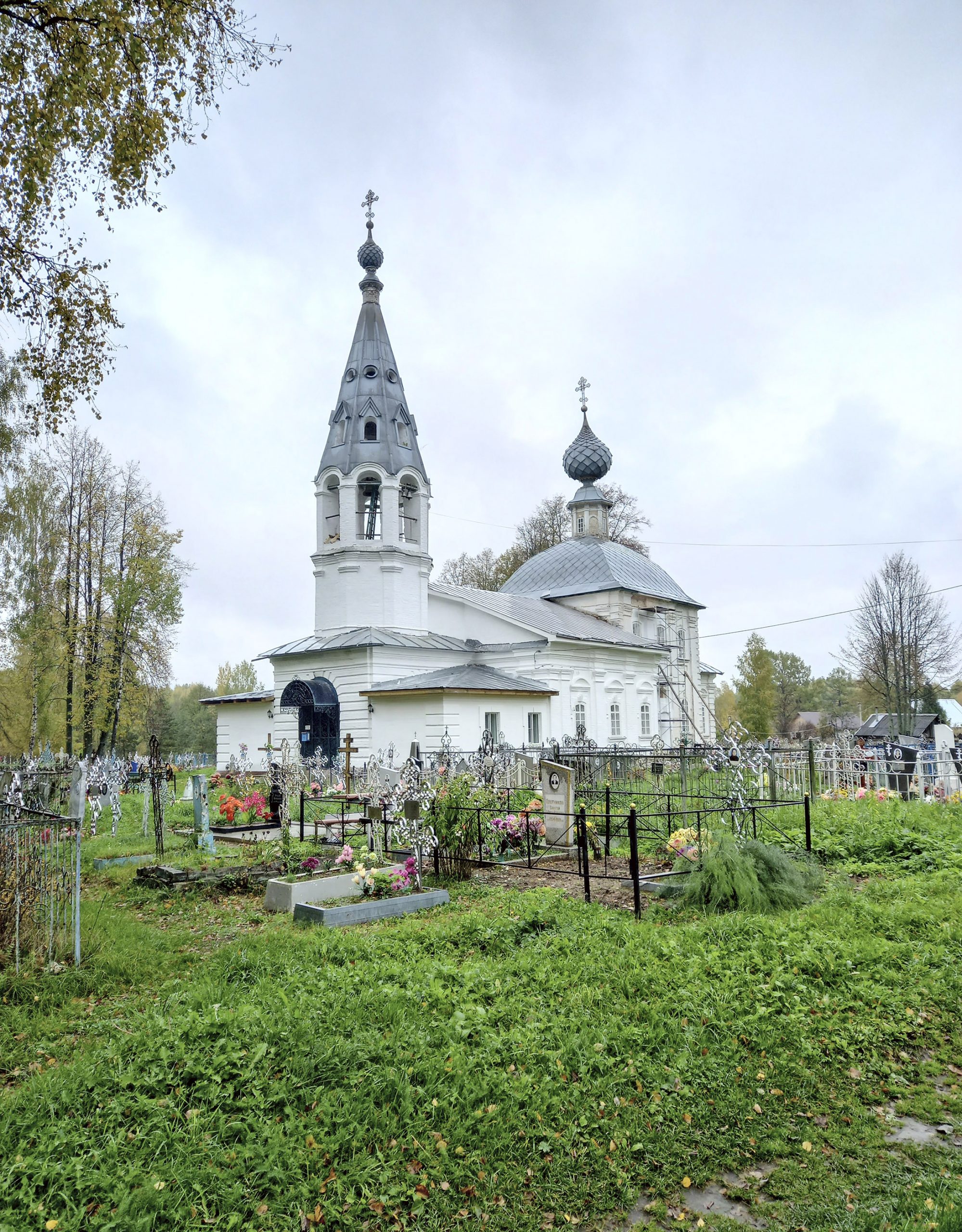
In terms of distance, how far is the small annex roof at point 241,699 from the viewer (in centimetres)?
2645

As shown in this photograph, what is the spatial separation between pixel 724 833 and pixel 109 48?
9167 mm

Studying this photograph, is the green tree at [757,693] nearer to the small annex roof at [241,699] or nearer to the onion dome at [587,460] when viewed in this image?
the onion dome at [587,460]

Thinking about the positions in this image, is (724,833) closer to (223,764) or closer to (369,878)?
(369,878)

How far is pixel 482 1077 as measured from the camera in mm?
4281

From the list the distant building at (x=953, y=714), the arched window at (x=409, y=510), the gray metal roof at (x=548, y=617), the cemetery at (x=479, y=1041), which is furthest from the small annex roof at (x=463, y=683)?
the distant building at (x=953, y=714)

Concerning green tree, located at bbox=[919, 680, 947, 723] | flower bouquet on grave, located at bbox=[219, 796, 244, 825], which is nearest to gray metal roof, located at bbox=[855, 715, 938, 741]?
green tree, located at bbox=[919, 680, 947, 723]

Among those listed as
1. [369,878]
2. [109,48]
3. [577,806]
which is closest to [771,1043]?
[369,878]

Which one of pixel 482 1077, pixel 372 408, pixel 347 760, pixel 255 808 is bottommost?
pixel 482 1077

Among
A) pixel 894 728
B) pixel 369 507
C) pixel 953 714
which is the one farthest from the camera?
pixel 953 714

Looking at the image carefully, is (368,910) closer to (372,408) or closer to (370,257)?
(372,408)

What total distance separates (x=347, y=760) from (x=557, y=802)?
10.1 meters

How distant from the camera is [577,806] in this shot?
1156 centimetres

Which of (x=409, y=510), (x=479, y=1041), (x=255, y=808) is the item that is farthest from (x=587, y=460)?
(x=479, y=1041)

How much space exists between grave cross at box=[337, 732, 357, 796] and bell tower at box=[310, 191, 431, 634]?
3.65m
